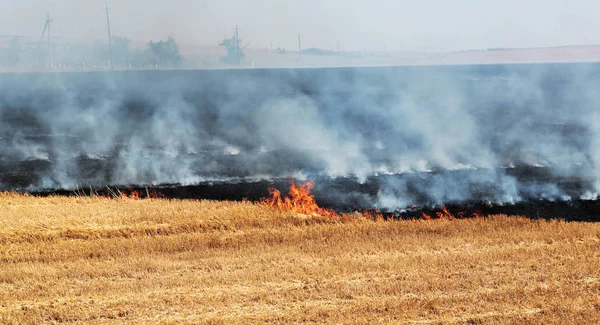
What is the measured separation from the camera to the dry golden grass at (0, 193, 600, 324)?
1484cm

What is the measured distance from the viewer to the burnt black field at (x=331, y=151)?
105ft

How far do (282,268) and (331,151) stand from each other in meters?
28.7

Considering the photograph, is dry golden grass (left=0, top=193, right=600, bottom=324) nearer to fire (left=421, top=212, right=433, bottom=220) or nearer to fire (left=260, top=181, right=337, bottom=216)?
fire (left=260, top=181, right=337, bottom=216)

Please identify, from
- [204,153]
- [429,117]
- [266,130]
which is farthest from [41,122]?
[429,117]

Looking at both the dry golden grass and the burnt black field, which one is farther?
the burnt black field

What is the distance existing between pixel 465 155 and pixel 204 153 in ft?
59.4

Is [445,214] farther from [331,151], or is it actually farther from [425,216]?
[331,151]

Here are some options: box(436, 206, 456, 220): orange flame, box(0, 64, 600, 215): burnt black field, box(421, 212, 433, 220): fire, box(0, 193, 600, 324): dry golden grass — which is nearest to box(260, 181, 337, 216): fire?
box(0, 64, 600, 215): burnt black field

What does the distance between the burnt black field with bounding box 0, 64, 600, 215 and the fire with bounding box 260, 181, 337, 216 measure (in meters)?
0.68

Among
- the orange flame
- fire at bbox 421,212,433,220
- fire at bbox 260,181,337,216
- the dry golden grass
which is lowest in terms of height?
the orange flame

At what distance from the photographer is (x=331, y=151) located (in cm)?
4638

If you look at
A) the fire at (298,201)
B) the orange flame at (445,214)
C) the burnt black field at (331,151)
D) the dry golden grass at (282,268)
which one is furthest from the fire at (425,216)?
the fire at (298,201)

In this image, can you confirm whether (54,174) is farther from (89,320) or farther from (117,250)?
(89,320)

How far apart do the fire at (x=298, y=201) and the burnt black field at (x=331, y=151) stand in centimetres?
68
